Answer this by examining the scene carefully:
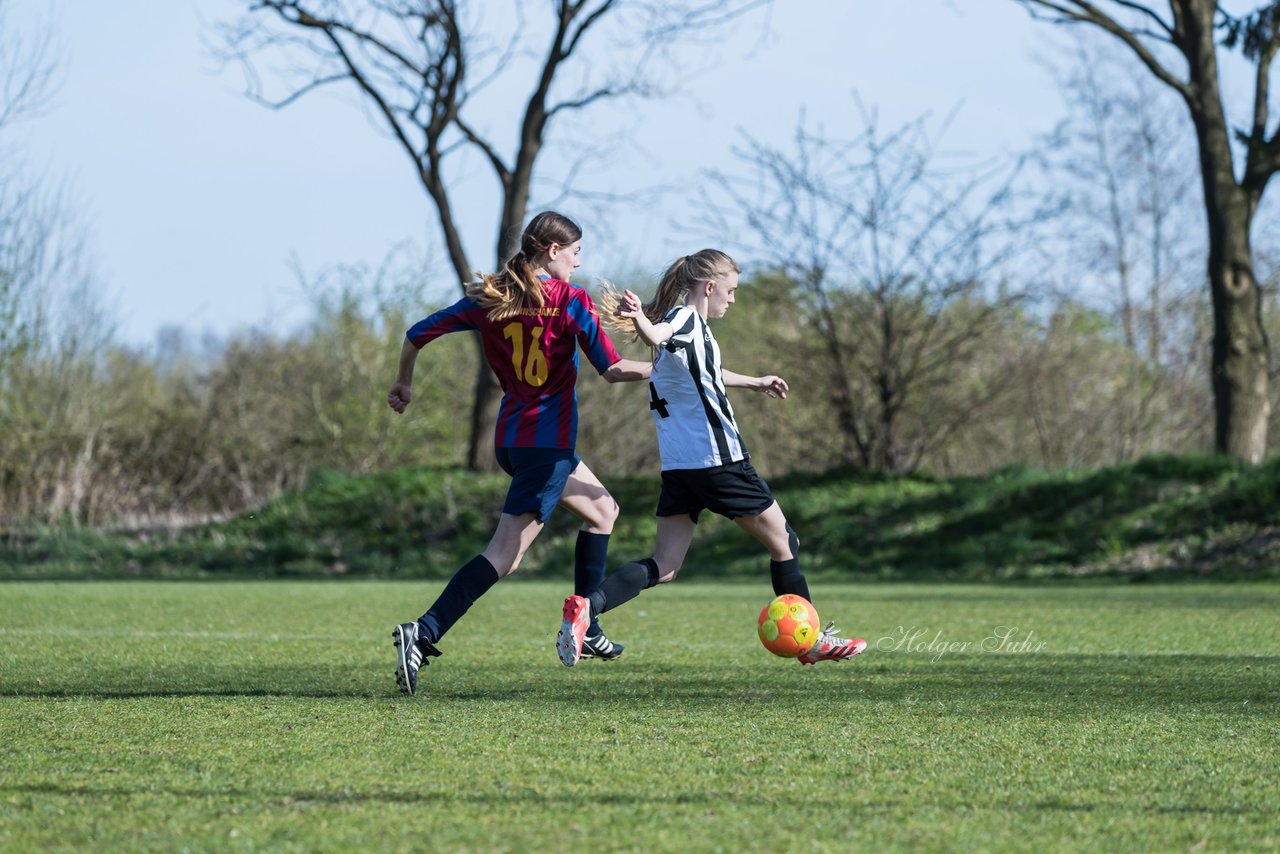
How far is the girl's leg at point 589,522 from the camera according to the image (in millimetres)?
6145

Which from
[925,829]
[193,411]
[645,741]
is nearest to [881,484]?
[193,411]

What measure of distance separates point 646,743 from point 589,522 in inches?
78.9

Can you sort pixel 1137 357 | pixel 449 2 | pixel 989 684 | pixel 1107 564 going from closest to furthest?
A: pixel 989 684 → pixel 1107 564 → pixel 449 2 → pixel 1137 357

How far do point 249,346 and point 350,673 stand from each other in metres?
20.8

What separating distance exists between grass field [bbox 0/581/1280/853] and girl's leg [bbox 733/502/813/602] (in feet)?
1.25

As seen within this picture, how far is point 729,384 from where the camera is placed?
245 inches

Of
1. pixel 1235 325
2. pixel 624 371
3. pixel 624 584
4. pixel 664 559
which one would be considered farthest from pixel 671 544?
pixel 1235 325


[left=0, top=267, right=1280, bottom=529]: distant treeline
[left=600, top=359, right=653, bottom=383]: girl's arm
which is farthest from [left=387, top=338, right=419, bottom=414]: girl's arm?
[left=0, top=267, right=1280, bottom=529]: distant treeline

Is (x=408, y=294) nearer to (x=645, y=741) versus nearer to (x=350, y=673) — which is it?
(x=350, y=673)

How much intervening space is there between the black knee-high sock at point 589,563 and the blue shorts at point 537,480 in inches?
15.6

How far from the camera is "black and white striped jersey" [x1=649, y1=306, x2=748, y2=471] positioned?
5.91 metres

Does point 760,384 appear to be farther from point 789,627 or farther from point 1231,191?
point 1231,191

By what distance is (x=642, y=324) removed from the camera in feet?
18.3

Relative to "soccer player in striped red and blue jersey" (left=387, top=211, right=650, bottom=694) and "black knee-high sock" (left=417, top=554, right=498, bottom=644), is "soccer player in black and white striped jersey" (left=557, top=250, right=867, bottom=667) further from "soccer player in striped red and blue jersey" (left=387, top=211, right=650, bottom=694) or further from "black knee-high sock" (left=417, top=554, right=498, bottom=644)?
"black knee-high sock" (left=417, top=554, right=498, bottom=644)
